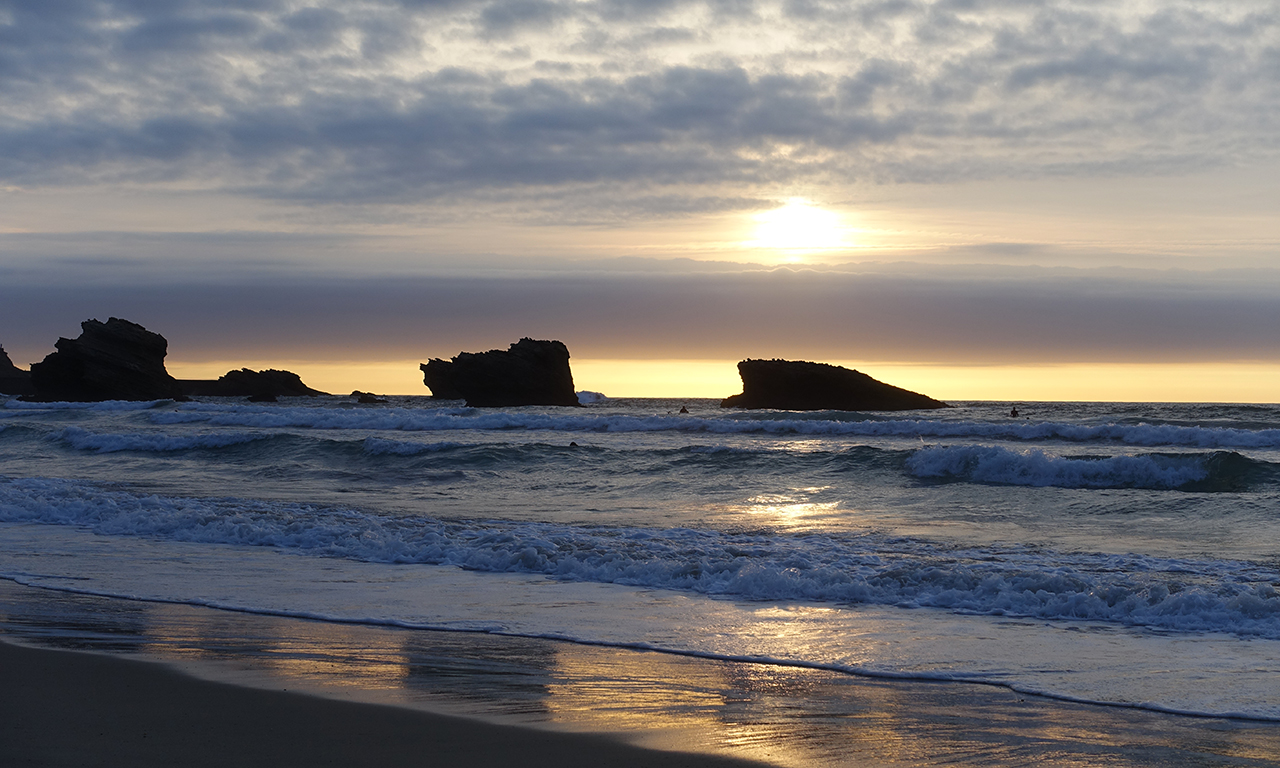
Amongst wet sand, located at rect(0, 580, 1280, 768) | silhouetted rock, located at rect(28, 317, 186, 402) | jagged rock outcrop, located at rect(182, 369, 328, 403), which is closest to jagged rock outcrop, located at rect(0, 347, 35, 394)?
jagged rock outcrop, located at rect(182, 369, 328, 403)

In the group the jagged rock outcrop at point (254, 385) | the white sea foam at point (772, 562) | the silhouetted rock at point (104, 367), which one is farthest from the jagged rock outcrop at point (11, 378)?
the white sea foam at point (772, 562)

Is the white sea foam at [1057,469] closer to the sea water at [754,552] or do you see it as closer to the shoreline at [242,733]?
the sea water at [754,552]

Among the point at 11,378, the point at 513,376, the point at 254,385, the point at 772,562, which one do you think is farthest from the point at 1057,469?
the point at 11,378

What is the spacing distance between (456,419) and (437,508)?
80.1ft

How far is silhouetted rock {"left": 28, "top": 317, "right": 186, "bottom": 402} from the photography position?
204 feet

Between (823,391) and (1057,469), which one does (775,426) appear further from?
(823,391)

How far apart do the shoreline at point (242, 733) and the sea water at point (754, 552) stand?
6.89ft

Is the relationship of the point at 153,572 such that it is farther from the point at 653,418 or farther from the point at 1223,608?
the point at 653,418

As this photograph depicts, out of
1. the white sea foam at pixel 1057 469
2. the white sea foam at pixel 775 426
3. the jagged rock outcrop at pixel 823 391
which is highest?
the jagged rock outcrop at pixel 823 391

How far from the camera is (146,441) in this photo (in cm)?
2792

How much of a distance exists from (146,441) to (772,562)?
79.6 ft

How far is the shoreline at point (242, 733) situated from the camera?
4.27 metres

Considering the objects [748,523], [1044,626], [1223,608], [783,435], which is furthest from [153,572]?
[783,435]

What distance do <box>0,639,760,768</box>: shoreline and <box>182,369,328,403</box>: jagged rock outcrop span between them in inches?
3531
